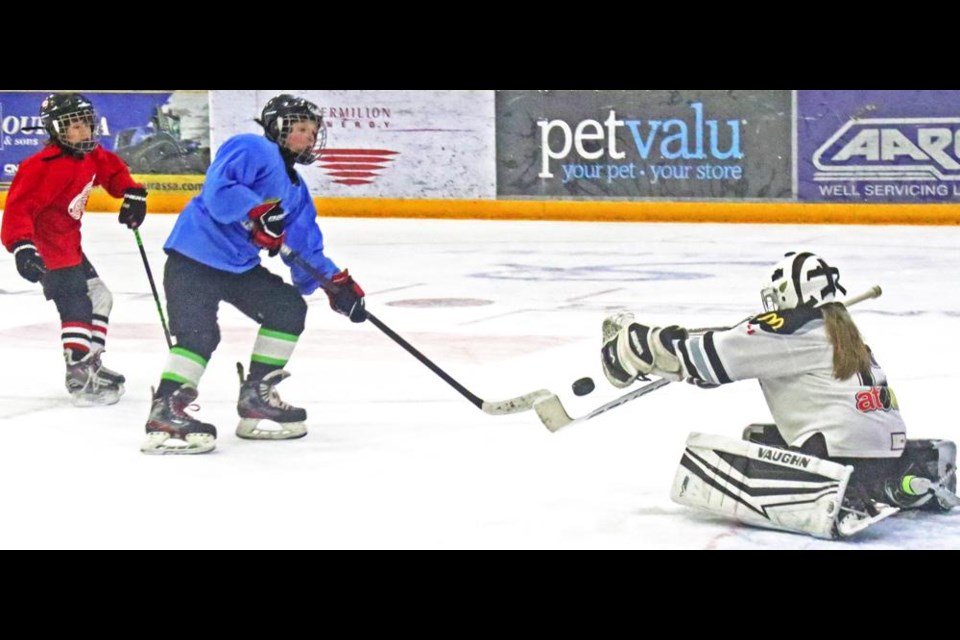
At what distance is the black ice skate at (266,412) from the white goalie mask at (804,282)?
2.07 metres

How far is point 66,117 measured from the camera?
6598 millimetres

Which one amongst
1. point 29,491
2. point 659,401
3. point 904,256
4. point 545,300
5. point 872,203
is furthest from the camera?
point 872,203

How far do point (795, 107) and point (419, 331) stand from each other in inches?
234

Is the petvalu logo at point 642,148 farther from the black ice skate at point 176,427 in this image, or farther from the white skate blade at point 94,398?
the black ice skate at point 176,427

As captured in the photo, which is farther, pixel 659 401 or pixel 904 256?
pixel 904 256

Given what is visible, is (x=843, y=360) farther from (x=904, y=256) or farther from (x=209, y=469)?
(x=904, y=256)

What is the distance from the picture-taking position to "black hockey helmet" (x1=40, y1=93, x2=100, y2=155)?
6.59 m

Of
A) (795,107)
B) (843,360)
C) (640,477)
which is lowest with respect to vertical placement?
(640,477)

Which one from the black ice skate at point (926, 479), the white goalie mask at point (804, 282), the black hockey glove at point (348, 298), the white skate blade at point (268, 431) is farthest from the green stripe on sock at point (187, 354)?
the black ice skate at point (926, 479)

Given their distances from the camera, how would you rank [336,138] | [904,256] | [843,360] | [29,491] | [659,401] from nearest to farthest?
1. [843,360]
2. [29,491]
3. [659,401]
4. [904,256]
5. [336,138]

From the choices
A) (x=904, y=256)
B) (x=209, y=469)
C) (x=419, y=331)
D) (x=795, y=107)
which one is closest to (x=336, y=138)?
Answer: (x=795, y=107)

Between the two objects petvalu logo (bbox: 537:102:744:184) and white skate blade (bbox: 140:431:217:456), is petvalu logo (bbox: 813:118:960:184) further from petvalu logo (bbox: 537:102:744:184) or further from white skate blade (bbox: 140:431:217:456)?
white skate blade (bbox: 140:431:217:456)

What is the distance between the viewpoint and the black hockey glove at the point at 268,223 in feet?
18.2

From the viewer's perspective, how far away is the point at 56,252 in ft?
22.1
